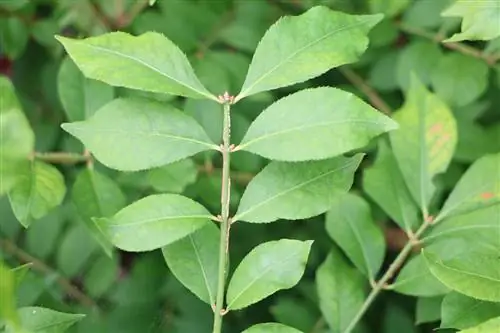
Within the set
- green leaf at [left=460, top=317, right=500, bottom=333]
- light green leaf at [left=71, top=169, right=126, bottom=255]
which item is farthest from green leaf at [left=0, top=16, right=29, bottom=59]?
green leaf at [left=460, top=317, right=500, bottom=333]

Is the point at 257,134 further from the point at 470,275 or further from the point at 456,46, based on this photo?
the point at 456,46

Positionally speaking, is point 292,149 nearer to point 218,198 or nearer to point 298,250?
point 298,250

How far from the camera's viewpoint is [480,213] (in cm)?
82

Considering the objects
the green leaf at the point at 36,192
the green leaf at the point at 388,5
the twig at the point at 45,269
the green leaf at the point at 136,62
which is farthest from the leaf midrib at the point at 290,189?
the twig at the point at 45,269

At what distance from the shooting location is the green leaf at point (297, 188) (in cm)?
72

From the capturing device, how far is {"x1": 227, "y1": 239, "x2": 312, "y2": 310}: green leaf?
0.70 metres

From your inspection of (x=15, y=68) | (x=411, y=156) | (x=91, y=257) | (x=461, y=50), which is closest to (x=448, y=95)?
(x=461, y=50)

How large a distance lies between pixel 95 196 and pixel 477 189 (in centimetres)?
44

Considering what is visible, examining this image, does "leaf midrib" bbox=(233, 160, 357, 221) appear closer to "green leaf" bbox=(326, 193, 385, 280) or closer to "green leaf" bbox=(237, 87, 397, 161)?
"green leaf" bbox=(237, 87, 397, 161)

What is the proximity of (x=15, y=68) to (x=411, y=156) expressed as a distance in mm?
829

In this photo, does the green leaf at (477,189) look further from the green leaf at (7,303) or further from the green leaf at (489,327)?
the green leaf at (7,303)

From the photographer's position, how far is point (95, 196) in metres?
0.90

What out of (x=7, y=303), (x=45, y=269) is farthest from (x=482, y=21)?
(x=45, y=269)

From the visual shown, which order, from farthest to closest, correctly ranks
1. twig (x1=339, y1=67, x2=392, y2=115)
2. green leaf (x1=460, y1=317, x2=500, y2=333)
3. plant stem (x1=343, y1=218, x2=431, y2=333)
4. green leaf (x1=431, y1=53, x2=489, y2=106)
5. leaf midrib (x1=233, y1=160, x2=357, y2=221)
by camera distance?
twig (x1=339, y1=67, x2=392, y2=115) → green leaf (x1=431, y1=53, x2=489, y2=106) → plant stem (x1=343, y1=218, x2=431, y2=333) → leaf midrib (x1=233, y1=160, x2=357, y2=221) → green leaf (x1=460, y1=317, x2=500, y2=333)
